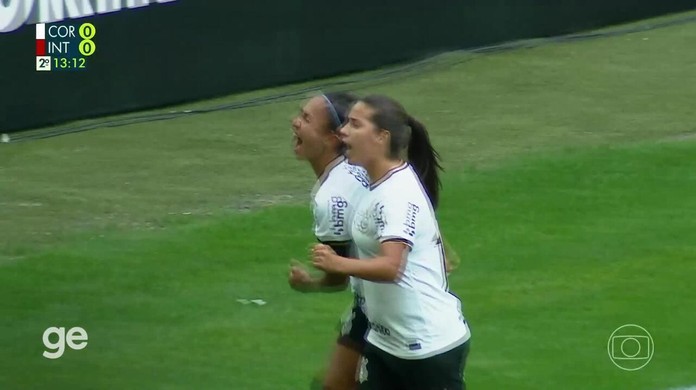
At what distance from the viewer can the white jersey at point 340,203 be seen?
5305 millimetres

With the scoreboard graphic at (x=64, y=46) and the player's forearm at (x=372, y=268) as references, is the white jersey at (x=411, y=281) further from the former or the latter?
the scoreboard graphic at (x=64, y=46)

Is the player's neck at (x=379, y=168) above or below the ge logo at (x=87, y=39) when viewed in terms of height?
above

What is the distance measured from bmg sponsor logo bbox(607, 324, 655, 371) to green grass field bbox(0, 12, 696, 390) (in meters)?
0.06

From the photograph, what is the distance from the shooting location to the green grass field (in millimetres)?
7547

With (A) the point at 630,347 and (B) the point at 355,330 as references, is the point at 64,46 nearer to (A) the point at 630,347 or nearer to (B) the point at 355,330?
(A) the point at 630,347

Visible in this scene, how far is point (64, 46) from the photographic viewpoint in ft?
41.4

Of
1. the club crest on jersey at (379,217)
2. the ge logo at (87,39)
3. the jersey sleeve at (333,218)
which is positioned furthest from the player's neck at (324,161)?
the ge logo at (87,39)

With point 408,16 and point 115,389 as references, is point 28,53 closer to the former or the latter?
point 408,16

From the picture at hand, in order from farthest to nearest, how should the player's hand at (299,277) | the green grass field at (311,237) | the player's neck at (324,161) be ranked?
the green grass field at (311,237) < the player's neck at (324,161) < the player's hand at (299,277)

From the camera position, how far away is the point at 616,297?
27.9ft

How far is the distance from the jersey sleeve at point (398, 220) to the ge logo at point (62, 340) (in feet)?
11.8

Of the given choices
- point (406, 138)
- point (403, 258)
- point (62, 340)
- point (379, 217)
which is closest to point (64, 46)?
point (62, 340)

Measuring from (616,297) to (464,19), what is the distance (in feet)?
24.7

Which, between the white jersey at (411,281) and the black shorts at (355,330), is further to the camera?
the black shorts at (355,330)
